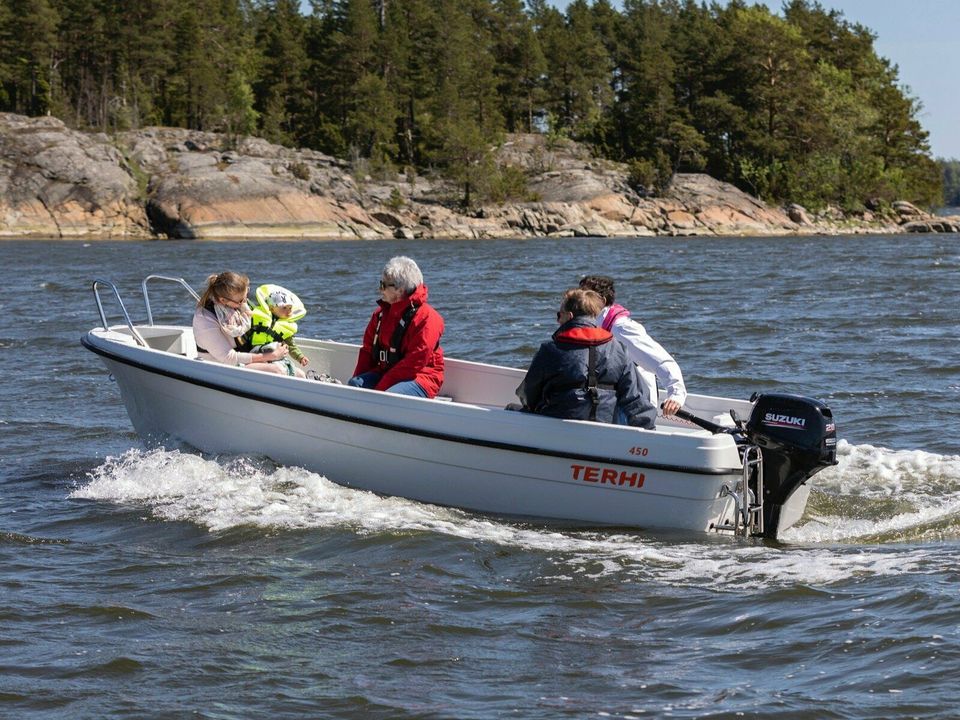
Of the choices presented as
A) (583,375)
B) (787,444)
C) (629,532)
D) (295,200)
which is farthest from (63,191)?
(787,444)

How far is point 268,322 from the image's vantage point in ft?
28.8

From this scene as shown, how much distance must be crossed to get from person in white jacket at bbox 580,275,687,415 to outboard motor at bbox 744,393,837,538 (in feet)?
1.72

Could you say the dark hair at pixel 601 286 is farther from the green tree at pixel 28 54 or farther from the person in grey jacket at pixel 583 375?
the green tree at pixel 28 54

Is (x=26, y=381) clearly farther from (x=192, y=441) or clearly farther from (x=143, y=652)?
(x=143, y=652)

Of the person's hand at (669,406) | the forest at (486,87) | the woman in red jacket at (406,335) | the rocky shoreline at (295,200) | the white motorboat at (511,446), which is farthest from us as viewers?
the forest at (486,87)

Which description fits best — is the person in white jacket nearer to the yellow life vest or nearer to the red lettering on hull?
the red lettering on hull

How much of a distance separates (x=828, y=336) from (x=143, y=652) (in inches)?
518

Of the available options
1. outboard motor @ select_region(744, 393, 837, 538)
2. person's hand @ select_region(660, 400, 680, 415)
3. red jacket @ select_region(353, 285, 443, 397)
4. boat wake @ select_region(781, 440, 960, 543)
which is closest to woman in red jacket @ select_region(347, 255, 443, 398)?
red jacket @ select_region(353, 285, 443, 397)

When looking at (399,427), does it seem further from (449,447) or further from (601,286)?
(601,286)

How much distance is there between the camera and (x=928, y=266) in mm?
30969

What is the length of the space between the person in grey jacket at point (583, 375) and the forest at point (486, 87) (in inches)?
2206

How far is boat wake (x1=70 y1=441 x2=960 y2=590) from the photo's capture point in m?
6.56

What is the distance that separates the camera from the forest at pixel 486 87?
6656cm

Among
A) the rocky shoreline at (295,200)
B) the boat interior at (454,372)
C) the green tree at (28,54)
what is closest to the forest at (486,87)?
the green tree at (28,54)
